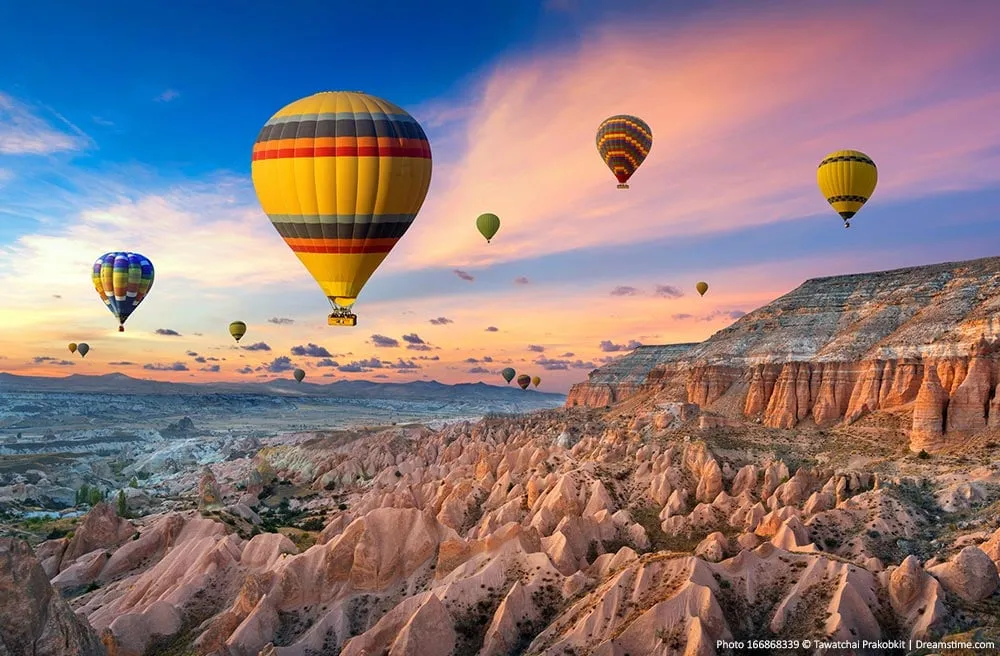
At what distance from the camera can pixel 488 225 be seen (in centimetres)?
7781

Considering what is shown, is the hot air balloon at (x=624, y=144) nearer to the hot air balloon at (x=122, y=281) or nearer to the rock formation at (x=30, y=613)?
the hot air balloon at (x=122, y=281)

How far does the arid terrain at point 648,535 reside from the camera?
34.3 meters

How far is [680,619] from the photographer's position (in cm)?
3356

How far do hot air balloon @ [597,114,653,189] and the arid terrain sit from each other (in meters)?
31.8

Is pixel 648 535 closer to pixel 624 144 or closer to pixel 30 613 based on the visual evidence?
pixel 30 613

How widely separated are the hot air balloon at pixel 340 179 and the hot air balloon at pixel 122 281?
51.5 metres

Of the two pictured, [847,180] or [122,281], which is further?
[122,281]

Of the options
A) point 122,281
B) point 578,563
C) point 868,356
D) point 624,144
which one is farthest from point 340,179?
point 868,356

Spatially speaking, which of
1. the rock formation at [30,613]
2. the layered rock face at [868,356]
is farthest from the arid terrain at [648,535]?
the layered rock face at [868,356]

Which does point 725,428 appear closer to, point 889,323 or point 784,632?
point 889,323

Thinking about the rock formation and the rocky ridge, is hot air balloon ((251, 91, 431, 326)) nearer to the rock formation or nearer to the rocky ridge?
the rocky ridge

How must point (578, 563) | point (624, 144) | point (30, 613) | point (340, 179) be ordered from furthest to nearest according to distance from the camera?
1. point (624, 144)
2. point (340, 179)
3. point (578, 563)
4. point (30, 613)

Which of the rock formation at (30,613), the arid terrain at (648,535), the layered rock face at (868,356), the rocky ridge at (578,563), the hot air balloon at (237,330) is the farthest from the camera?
the hot air balloon at (237,330)

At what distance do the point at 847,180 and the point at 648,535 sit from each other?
5058 centimetres
